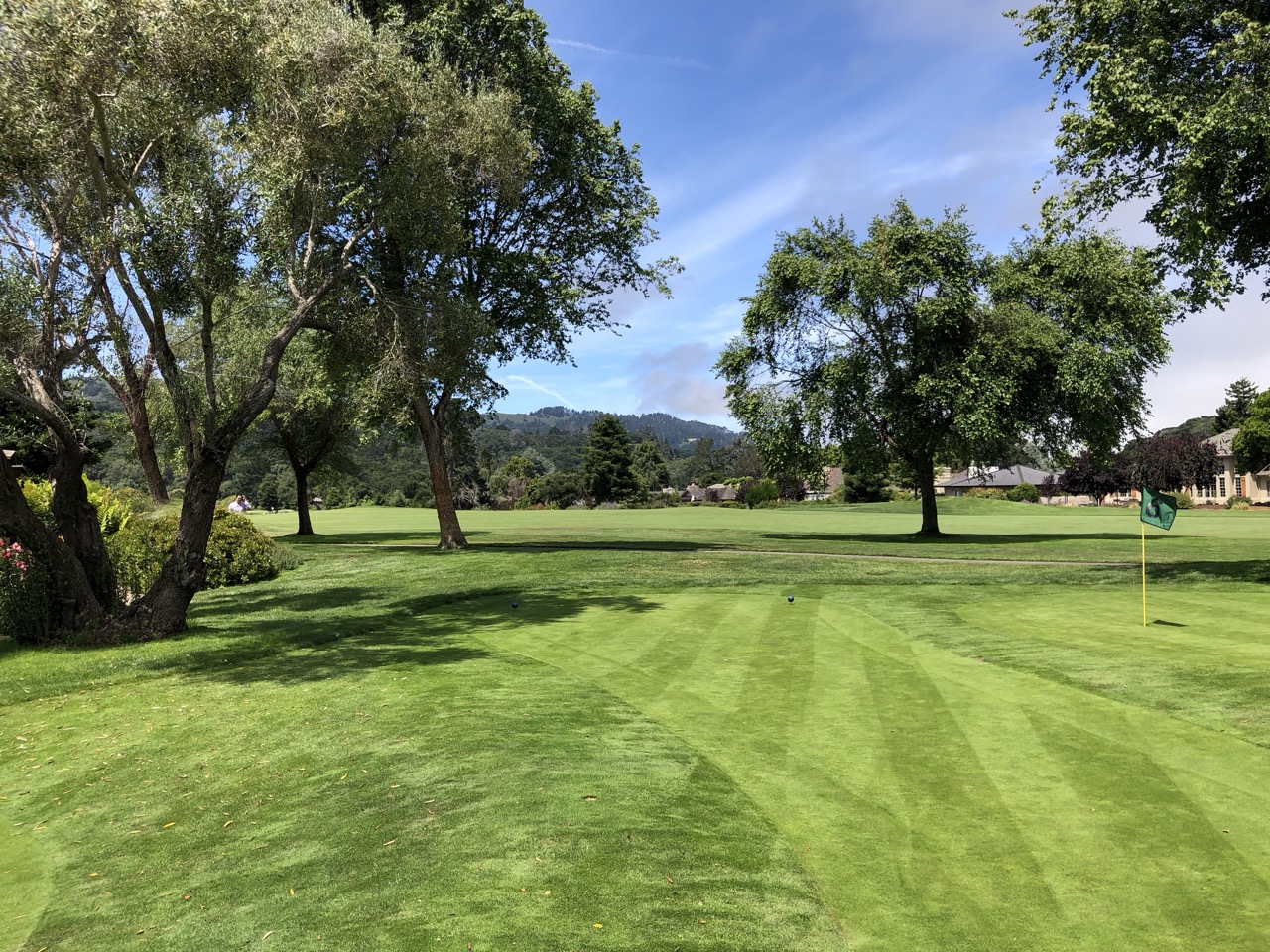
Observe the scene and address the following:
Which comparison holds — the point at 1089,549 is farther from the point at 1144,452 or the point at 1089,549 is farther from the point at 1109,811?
the point at 1144,452

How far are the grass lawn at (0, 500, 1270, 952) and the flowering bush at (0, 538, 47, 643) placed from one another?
0.91 m

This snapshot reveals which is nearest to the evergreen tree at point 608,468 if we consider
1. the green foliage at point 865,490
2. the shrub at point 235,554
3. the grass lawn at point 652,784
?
the green foliage at point 865,490

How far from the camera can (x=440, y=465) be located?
3080 cm

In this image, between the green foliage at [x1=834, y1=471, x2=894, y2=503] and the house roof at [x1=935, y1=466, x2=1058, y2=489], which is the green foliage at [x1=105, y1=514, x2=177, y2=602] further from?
the house roof at [x1=935, y1=466, x2=1058, y2=489]

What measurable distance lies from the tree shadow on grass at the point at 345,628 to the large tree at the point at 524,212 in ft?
27.6

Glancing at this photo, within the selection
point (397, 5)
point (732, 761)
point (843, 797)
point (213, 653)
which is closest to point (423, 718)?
point (732, 761)

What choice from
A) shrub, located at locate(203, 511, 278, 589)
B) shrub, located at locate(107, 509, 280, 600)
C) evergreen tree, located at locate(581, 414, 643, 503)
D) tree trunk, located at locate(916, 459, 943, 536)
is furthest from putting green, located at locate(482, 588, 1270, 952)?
evergreen tree, located at locate(581, 414, 643, 503)

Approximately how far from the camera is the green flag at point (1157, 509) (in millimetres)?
13500

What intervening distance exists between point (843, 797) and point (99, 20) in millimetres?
13556

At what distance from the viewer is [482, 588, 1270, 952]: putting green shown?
180 inches

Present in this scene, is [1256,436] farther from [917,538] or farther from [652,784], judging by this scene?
[652,784]

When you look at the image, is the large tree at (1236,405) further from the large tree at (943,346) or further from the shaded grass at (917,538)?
the large tree at (943,346)

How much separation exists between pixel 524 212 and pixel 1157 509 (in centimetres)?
2421

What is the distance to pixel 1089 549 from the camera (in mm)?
28828
